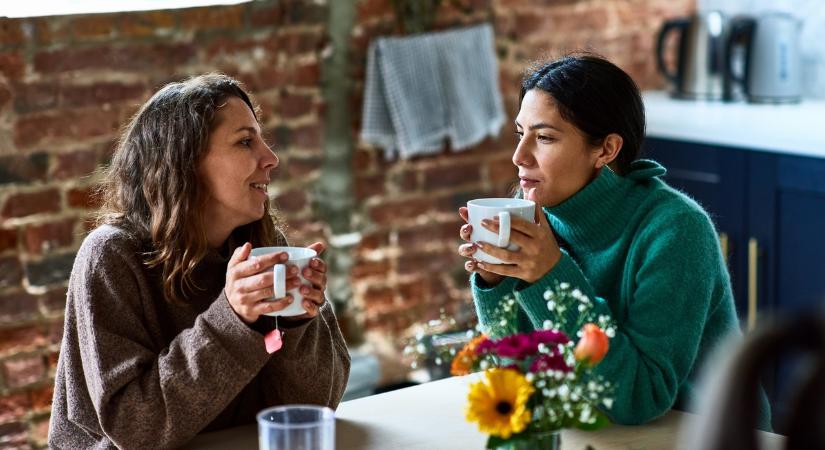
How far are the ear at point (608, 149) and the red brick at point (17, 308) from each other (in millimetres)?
1421

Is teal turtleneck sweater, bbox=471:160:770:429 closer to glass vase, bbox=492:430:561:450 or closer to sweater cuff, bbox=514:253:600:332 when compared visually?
sweater cuff, bbox=514:253:600:332

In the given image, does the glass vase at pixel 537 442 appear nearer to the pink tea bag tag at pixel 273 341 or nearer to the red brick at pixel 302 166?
the pink tea bag tag at pixel 273 341

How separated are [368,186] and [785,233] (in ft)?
3.54

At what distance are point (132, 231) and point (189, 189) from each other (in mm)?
97

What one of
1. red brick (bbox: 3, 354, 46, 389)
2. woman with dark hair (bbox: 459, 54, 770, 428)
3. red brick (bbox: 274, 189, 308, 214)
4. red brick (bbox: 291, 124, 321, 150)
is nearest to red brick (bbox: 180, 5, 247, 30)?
red brick (bbox: 291, 124, 321, 150)

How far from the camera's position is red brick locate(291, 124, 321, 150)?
2.92m

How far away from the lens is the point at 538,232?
4.82 ft

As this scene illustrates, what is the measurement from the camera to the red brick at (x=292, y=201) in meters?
2.94

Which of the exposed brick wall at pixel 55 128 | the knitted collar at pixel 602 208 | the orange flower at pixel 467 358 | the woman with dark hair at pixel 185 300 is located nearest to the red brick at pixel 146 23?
the exposed brick wall at pixel 55 128

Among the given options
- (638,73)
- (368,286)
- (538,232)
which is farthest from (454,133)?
(538,232)

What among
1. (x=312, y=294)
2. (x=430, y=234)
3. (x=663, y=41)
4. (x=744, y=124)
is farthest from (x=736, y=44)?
(x=312, y=294)

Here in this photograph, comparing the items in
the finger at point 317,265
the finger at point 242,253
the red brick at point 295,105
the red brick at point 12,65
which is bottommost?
the finger at point 317,265

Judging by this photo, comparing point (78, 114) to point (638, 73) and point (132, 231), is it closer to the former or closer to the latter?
point (132, 231)

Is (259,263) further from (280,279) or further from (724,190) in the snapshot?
(724,190)
